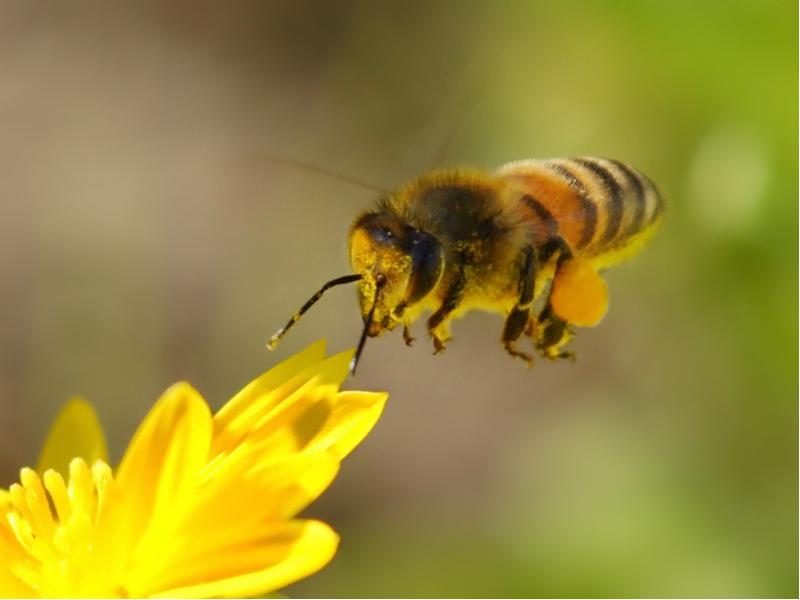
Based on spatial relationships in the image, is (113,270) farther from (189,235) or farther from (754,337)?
(754,337)

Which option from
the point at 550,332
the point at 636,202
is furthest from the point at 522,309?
the point at 636,202

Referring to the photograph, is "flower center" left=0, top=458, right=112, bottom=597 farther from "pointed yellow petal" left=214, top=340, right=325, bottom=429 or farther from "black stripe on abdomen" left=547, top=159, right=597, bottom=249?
"black stripe on abdomen" left=547, top=159, right=597, bottom=249

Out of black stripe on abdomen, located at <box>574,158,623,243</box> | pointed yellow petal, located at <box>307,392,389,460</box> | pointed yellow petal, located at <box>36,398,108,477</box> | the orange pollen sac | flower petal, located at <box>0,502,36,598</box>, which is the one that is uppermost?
black stripe on abdomen, located at <box>574,158,623,243</box>

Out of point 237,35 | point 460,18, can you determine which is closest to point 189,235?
point 237,35

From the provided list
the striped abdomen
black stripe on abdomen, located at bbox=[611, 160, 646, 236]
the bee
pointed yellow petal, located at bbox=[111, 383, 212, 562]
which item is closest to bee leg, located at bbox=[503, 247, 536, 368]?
the bee

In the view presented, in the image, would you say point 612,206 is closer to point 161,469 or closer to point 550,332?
point 550,332

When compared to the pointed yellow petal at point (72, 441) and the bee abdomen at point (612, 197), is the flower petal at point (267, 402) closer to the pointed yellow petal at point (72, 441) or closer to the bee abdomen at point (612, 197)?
the pointed yellow petal at point (72, 441)

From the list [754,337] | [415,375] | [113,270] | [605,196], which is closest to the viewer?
[605,196]

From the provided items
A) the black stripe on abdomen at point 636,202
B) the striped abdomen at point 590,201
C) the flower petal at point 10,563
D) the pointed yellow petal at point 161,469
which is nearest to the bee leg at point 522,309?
the striped abdomen at point 590,201
